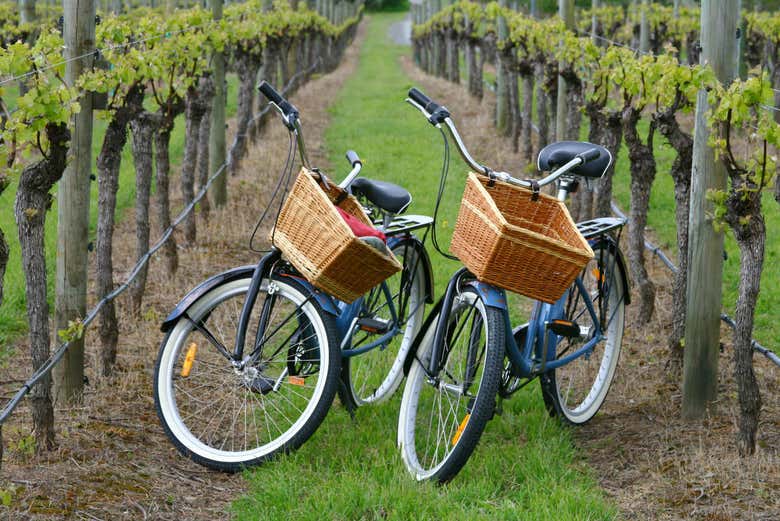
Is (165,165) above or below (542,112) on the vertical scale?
above

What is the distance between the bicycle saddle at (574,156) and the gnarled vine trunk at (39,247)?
2261mm

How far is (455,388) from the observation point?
14.9 ft

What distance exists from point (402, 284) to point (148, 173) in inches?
118

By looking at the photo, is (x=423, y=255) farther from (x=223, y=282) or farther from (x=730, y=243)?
(x=730, y=243)

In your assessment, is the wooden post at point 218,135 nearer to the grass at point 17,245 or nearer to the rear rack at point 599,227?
the grass at point 17,245

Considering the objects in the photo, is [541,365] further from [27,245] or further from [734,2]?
[27,245]

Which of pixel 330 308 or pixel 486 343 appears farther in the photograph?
pixel 330 308

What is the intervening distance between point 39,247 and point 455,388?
2.02 m

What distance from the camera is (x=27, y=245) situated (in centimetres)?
461

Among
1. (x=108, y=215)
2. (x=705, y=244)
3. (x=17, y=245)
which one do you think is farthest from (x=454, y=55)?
(x=705, y=244)

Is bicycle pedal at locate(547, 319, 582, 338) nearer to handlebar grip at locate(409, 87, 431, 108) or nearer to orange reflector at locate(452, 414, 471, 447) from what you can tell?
orange reflector at locate(452, 414, 471, 447)

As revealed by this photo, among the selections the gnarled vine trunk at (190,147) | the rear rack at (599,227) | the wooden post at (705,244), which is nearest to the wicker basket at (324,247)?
the rear rack at (599,227)

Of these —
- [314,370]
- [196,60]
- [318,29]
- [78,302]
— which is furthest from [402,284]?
[318,29]

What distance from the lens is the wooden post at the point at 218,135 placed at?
34.9 ft
